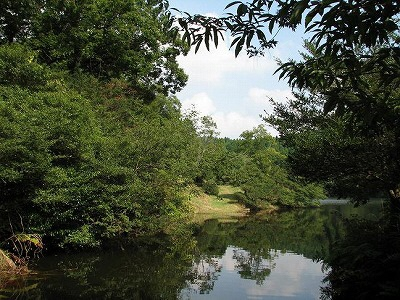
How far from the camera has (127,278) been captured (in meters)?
12.6

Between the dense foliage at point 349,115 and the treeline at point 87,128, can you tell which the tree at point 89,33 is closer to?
the treeline at point 87,128

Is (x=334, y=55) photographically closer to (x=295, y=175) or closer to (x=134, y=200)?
(x=295, y=175)

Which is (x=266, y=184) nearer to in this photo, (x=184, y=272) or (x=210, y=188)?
(x=210, y=188)

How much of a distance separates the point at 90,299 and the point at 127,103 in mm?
15249

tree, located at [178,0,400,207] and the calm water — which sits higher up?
tree, located at [178,0,400,207]

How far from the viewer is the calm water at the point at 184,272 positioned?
10.9 metres

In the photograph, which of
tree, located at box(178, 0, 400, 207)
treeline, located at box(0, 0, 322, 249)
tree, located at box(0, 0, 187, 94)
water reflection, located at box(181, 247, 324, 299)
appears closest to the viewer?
tree, located at box(178, 0, 400, 207)

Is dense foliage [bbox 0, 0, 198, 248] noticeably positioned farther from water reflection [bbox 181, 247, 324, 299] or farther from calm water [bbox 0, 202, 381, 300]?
water reflection [bbox 181, 247, 324, 299]

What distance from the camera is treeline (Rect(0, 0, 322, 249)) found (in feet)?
42.3

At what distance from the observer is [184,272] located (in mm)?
13922

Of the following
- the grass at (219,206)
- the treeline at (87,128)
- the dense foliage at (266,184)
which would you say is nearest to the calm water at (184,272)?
the treeline at (87,128)

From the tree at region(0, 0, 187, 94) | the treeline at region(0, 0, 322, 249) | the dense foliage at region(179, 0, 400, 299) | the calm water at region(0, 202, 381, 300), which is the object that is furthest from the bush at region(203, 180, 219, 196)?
the dense foliage at region(179, 0, 400, 299)

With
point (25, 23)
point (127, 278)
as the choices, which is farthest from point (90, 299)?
point (25, 23)

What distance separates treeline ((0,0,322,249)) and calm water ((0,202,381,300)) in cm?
123
